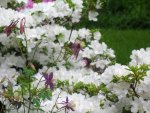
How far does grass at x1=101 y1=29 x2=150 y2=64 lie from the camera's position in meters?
9.56

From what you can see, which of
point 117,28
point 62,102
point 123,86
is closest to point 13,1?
point 62,102

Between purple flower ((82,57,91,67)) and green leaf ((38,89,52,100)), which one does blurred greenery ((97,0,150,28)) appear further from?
green leaf ((38,89,52,100))

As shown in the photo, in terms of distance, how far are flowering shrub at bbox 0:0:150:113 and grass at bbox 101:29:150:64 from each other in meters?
4.66

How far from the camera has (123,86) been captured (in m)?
2.94

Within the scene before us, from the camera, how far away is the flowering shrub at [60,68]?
9.79 ft

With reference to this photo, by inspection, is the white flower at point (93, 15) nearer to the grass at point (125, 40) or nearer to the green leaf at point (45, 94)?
the green leaf at point (45, 94)

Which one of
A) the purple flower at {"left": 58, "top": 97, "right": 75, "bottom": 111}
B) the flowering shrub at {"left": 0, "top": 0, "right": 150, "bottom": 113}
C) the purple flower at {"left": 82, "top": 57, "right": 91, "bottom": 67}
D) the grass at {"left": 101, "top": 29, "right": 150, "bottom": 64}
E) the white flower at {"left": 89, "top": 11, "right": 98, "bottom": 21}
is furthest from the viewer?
the grass at {"left": 101, "top": 29, "right": 150, "bottom": 64}

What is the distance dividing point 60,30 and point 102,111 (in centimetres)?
97

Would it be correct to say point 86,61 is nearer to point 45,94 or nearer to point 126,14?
point 45,94

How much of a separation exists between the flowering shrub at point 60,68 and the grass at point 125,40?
4660 mm

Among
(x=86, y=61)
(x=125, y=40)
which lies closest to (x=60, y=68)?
(x=86, y=61)

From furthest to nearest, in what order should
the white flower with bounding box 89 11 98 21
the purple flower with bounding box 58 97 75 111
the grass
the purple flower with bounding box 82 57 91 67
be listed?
the grass < the purple flower with bounding box 82 57 91 67 < the white flower with bounding box 89 11 98 21 < the purple flower with bounding box 58 97 75 111

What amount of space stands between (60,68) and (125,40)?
6452mm

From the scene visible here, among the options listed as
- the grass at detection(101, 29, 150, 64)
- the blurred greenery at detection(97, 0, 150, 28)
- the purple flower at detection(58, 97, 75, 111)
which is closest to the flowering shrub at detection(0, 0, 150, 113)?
the purple flower at detection(58, 97, 75, 111)
